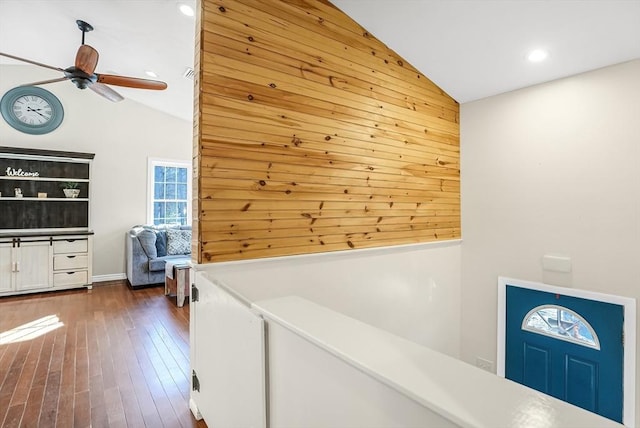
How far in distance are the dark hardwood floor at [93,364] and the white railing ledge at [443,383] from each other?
5.55 feet

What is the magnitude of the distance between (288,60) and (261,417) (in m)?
2.09

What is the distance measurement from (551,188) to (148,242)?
5386 millimetres

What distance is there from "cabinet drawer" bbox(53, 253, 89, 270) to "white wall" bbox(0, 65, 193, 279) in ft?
1.61

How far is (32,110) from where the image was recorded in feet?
16.4

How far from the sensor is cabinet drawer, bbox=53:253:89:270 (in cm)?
484

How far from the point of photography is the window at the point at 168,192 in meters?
6.03

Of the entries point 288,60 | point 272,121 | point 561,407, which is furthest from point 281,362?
point 288,60

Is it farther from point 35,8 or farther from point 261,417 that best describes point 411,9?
point 35,8

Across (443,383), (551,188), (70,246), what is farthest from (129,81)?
(551,188)

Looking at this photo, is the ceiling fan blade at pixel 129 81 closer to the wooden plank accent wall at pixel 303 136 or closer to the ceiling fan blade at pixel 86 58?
the ceiling fan blade at pixel 86 58

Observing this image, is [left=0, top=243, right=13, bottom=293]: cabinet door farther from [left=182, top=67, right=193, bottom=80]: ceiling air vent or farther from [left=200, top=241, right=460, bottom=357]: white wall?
[left=200, top=241, right=460, bottom=357]: white wall

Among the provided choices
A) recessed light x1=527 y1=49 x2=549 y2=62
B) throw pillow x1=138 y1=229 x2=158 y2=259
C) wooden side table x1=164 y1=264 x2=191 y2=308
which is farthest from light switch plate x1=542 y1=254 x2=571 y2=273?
throw pillow x1=138 y1=229 x2=158 y2=259

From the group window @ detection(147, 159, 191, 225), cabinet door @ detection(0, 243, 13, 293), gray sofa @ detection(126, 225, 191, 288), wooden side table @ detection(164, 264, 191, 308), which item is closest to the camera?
wooden side table @ detection(164, 264, 191, 308)

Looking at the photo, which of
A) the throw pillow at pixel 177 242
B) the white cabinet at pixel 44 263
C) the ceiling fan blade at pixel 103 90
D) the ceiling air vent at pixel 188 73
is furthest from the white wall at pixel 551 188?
the white cabinet at pixel 44 263
